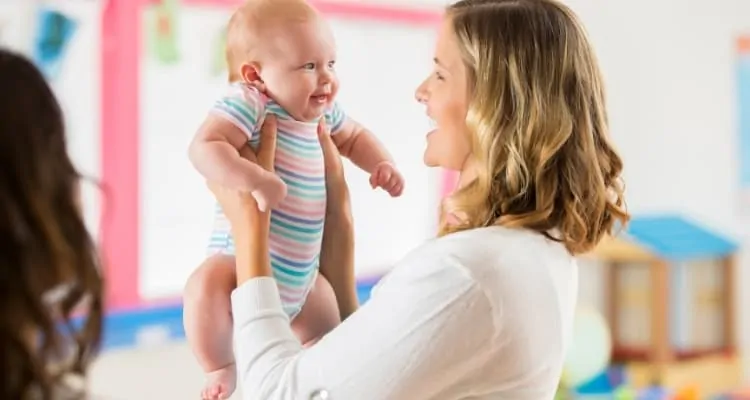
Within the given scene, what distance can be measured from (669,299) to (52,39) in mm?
1684

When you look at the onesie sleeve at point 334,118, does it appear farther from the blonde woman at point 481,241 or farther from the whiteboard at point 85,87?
the whiteboard at point 85,87

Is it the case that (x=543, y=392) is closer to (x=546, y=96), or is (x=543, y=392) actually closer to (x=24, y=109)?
(x=546, y=96)

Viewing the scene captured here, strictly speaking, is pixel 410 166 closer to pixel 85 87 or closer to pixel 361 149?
pixel 85 87

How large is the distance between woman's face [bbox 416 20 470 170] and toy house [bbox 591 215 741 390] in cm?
155

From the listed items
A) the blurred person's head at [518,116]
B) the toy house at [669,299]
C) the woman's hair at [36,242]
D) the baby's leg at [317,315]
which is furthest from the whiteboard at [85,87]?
the toy house at [669,299]

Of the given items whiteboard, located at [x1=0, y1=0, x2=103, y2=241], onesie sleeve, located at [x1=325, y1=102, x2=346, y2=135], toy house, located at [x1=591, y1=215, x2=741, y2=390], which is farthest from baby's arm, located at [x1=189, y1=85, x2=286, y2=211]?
toy house, located at [x1=591, y1=215, x2=741, y2=390]

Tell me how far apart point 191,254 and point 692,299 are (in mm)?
1511

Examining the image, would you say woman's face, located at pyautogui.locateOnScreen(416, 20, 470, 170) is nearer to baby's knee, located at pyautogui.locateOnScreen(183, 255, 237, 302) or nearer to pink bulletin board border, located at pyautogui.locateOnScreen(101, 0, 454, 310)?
baby's knee, located at pyautogui.locateOnScreen(183, 255, 237, 302)

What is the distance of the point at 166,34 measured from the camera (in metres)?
1.58

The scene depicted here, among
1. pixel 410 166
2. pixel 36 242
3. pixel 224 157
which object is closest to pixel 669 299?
pixel 410 166

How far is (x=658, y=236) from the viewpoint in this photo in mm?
2613

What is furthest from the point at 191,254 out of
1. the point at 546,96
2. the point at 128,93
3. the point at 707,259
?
the point at 707,259

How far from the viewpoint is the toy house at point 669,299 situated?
2557mm

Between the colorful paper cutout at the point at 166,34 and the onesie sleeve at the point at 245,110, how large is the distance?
64cm
